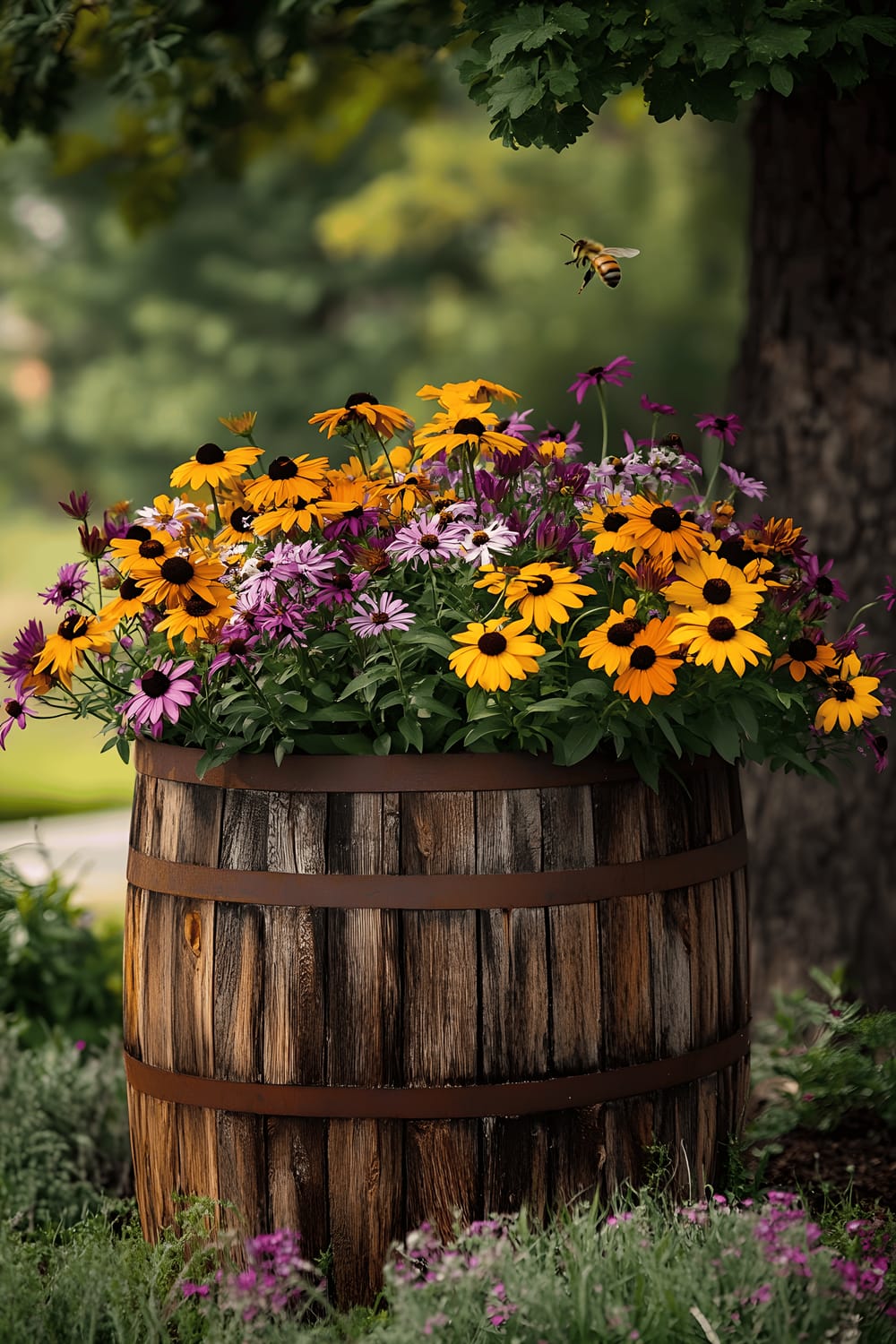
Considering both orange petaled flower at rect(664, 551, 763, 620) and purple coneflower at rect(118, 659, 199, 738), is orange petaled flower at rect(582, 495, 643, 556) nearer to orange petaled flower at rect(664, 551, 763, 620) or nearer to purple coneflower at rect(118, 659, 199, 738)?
orange petaled flower at rect(664, 551, 763, 620)

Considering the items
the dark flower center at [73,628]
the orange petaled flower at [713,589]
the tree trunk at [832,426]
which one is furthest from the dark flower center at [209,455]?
the tree trunk at [832,426]

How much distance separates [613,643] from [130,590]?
31.2 inches

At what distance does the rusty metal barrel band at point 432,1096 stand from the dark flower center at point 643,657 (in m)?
0.68

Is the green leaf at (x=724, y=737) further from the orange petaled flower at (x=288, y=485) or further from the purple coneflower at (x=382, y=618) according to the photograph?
the orange petaled flower at (x=288, y=485)

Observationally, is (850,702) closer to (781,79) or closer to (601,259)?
(601,259)

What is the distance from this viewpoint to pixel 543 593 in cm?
227

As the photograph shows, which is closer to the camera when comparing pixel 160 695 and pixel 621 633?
pixel 621 633

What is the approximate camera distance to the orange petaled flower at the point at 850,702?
247cm

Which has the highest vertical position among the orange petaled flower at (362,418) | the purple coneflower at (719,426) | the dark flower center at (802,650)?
the purple coneflower at (719,426)

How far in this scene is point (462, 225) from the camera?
1455 centimetres

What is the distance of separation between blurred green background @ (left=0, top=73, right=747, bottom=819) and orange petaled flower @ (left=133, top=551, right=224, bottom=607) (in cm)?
816

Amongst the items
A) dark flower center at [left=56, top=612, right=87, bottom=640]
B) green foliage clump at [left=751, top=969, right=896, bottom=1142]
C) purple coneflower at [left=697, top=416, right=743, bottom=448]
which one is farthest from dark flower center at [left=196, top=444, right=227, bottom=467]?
green foliage clump at [left=751, top=969, right=896, bottom=1142]

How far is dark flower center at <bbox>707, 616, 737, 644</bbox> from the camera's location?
2.23 meters

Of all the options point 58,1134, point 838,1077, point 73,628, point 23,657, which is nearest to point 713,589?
point 73,628
